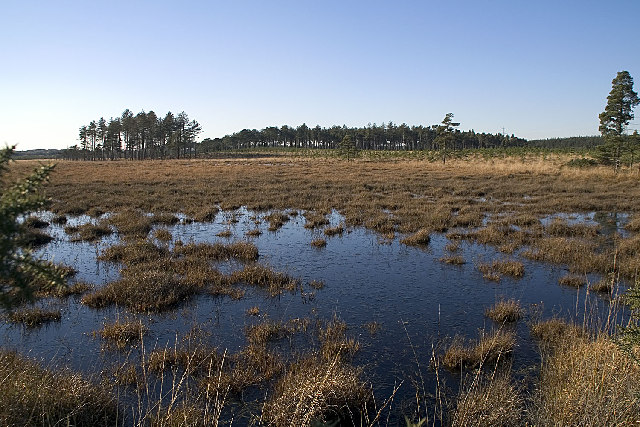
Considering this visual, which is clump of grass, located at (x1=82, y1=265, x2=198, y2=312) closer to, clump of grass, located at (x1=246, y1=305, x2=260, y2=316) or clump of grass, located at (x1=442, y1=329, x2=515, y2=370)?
clump of grass, located at (x1=246, y1=305, x2=260, y2=316)

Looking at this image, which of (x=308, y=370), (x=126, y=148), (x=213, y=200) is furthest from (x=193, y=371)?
(x=126, y=148)

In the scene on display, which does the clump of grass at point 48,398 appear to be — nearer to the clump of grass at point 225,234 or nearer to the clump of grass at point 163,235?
the clump of grass at point 163,235

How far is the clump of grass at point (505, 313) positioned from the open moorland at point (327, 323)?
82 millimetres

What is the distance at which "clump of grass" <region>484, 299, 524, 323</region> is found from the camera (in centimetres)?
878

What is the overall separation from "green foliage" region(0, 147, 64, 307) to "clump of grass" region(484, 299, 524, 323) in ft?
28.7

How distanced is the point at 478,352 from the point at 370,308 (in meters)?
3.04

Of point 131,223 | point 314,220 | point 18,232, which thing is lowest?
point 314,220

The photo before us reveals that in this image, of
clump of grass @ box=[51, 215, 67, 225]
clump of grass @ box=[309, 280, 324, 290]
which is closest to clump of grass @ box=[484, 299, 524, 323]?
clump of grass @ box=[309, 280, 324, 290]

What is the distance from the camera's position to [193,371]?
21.7 ft

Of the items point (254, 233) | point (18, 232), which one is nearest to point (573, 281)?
point (254, 233)

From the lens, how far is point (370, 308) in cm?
964

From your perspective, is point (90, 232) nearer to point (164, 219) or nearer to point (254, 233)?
point (164, 219)

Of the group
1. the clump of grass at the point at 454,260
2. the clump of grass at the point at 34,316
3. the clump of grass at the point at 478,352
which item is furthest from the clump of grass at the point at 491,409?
the clump of grass at the point at 34,316

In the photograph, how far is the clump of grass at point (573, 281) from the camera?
11109mm
